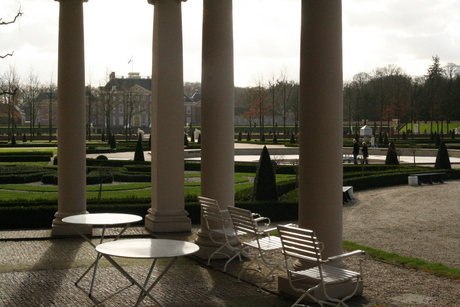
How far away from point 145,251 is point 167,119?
5.57 m

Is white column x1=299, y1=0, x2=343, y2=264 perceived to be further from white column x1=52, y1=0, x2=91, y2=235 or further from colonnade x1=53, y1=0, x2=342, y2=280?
white column x1=52, y1=0, x2=91, y2=235

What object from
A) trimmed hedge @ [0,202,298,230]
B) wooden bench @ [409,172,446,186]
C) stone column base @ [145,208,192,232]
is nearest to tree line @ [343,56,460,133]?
wooden bench @ [409,172,446,186]

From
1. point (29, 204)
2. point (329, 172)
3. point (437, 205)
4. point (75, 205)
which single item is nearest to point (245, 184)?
point (437, 205)

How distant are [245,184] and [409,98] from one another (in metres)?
68.2

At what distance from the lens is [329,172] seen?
6684 millimetres

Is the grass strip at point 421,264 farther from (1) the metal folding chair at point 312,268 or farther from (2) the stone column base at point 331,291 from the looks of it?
(1) the metal folding chair at point 312,268

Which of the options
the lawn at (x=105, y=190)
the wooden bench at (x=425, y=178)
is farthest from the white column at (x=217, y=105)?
the wooden bench at (x=425, y=178)

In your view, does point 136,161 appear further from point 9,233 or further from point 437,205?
point 9,233

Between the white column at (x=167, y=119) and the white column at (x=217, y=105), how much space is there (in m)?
1.87

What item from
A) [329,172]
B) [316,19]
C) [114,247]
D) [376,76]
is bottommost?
[114,247]

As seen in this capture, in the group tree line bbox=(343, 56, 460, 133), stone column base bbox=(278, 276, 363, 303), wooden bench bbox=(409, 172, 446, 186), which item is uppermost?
tree line bbox=(343, 56, 460, 133)

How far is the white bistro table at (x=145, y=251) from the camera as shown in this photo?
222 inches

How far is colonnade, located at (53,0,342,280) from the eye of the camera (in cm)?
661

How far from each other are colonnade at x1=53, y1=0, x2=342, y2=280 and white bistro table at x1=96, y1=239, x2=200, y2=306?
1646 millimetres
